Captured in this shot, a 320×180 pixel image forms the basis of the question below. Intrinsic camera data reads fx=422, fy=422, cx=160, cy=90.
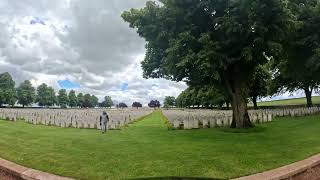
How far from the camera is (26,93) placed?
126m

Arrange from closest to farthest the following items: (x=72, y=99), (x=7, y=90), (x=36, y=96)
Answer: (x=7, y=90) → (x=36, y=96) → (x=72, y=99)

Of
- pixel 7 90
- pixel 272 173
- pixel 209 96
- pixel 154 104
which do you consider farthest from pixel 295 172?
pixel 154 104

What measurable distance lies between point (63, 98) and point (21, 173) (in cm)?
14981

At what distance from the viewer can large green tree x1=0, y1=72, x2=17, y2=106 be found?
111 metres

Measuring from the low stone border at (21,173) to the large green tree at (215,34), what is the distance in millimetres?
13070

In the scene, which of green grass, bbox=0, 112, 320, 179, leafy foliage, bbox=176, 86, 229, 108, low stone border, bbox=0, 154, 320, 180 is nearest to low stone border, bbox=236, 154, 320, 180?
low stone border, bbox=0, 154, 320, 180

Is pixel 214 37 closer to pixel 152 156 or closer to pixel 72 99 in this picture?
pixel 152 156

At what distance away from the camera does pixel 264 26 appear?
2434 cm

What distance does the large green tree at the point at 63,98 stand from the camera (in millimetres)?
156000

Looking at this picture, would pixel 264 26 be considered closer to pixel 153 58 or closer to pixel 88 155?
pixel 153 58

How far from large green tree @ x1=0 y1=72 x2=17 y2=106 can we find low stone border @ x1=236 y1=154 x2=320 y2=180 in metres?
106

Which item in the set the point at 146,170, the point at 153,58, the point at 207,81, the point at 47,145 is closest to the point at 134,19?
the point at 153,58

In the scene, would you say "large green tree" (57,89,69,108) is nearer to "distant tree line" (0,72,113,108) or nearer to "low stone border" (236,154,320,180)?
"distant tree line" (0,72,113,108)

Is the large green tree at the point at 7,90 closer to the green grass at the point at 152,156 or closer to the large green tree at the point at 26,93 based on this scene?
the large green tree at the point at 26,93
